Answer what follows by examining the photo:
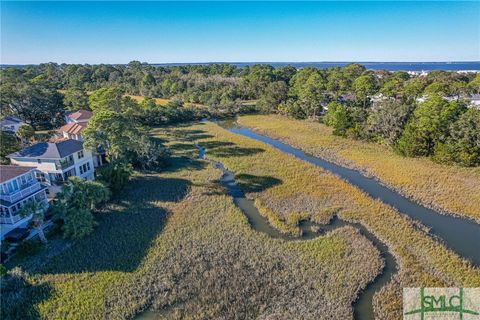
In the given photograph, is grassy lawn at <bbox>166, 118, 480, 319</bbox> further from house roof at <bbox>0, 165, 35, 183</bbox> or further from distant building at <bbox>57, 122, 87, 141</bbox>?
house roof at <bbox>0, 165, 35, 183</bbox>

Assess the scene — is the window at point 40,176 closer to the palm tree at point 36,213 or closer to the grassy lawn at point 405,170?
the palm tree at point 36,213

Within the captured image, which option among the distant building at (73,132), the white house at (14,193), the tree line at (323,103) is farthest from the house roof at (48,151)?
the tree line at (323,103)

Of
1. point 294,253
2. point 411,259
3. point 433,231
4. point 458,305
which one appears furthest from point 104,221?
point 433,231

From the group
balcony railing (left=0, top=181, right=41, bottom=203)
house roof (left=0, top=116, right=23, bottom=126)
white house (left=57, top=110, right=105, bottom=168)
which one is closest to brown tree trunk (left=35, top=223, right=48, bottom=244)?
balcony railing (left=0, top=181, right=41, bottom=203)

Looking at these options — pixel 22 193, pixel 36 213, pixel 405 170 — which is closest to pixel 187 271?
pixel 36 213

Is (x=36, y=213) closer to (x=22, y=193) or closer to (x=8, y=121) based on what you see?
(x=22, y=193)
